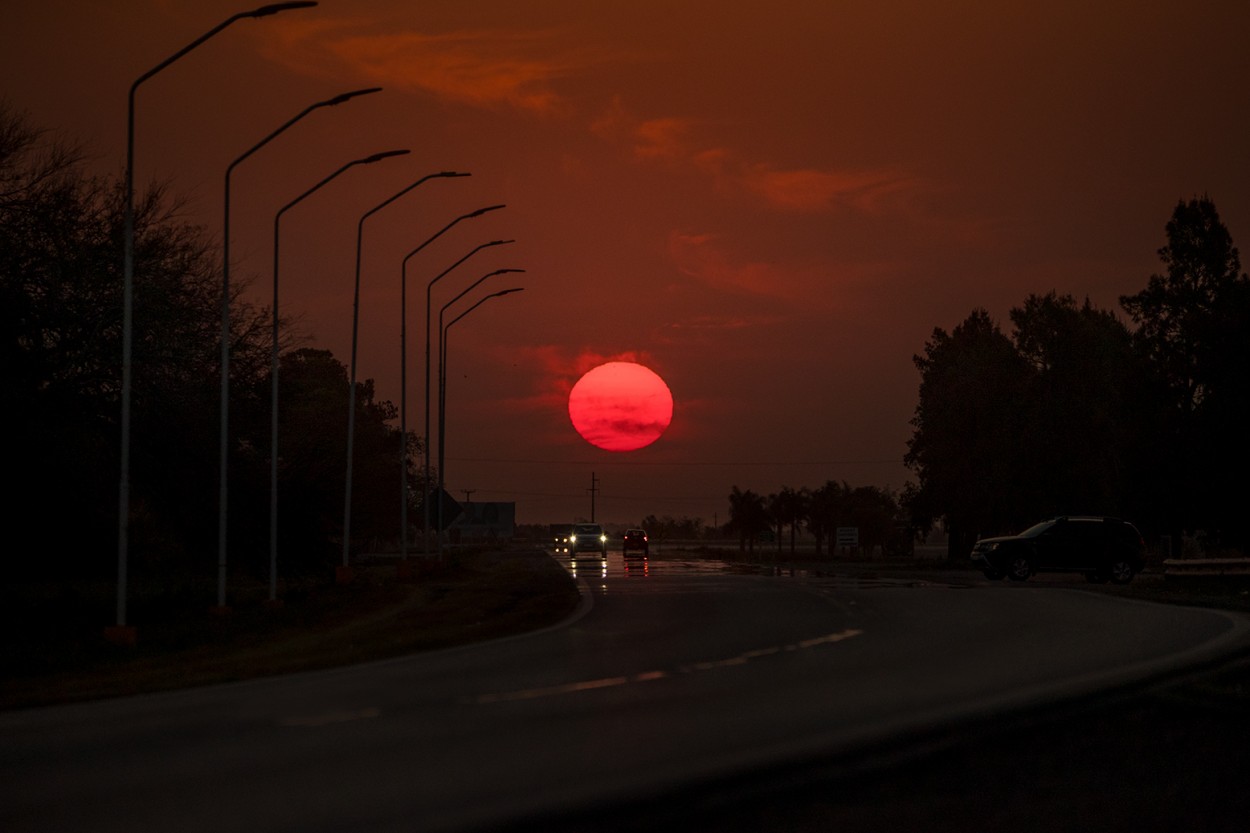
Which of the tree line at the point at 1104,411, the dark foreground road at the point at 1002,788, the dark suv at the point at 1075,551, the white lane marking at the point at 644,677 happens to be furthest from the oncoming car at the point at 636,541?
the dark foreground road at the point at 1002,788

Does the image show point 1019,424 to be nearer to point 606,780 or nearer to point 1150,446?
point 1150,446

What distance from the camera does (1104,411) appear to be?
78625 millimetres

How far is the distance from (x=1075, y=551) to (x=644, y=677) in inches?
1219

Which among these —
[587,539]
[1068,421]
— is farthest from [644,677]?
[587,539]

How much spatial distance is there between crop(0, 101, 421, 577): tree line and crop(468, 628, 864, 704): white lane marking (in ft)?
83.4

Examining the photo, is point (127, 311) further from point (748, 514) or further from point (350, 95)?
point (748, 514)

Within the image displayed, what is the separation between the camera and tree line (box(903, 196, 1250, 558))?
5841cm

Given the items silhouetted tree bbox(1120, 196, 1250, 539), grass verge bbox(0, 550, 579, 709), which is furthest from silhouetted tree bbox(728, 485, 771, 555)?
grass verge bbox(0, 550, 579, 709)

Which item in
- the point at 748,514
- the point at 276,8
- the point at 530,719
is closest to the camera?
the point at 530,719

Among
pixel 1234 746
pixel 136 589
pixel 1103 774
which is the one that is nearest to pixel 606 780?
pixel 1103 774

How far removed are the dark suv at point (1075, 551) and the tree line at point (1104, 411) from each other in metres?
14.9

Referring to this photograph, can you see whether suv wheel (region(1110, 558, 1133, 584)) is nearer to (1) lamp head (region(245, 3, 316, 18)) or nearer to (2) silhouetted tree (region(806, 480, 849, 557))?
(1) lamp head (region(245, 3, 316, 18))

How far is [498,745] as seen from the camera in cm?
1049

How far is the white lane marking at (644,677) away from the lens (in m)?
13.6
